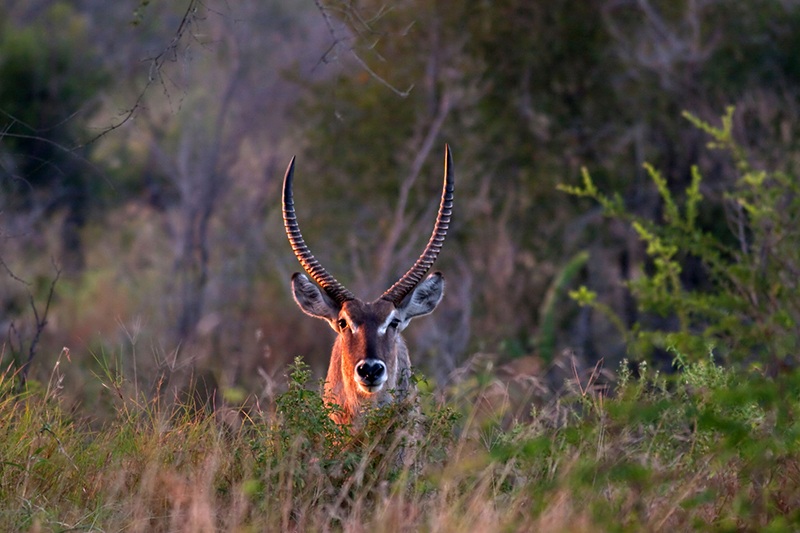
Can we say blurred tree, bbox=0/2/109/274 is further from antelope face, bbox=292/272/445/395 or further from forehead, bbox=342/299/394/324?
forehead, bbox=342/299/394/324

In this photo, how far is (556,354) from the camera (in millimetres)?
15039

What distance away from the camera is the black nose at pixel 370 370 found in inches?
288

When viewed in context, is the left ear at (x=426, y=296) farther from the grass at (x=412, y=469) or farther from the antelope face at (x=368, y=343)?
the grass at (x=412, y=469)

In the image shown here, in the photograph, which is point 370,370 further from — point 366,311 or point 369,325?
point 366,311

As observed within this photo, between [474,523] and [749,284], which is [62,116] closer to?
[749,284]

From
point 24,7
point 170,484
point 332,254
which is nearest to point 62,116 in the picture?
point 332,254

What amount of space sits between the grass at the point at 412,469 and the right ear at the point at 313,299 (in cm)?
141

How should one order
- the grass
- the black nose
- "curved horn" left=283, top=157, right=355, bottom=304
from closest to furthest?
the grass < the black nose < "curved horn" left=283, top=157, right=355, bottom=304

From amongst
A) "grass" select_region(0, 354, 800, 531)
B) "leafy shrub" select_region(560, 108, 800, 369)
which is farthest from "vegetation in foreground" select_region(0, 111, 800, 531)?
"leafy shrub" select_region(560, 108, 800, 369)

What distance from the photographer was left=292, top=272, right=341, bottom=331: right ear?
8094mm

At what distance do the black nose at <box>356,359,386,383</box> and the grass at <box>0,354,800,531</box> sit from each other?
0.75 m

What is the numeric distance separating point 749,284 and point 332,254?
7975 mm

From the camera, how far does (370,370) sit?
7316mm

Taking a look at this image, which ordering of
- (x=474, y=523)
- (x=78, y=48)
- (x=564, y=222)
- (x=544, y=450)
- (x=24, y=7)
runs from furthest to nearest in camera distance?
(x=24, y=7)
(x=78, y=48)
(x=564, y=222)
(x=544, y=450)
(x=474, y=523)
